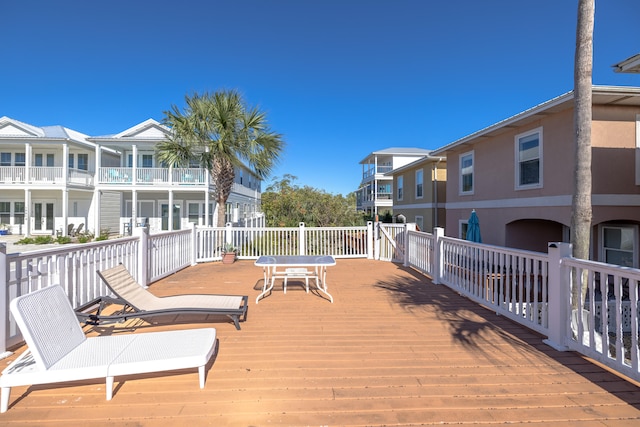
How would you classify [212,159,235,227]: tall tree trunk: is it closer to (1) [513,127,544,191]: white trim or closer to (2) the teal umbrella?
(2) the teal umbrella

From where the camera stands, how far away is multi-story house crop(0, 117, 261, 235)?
18188 mm

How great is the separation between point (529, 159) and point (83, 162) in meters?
26.2

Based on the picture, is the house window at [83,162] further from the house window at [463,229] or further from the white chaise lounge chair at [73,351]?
the house window at [463,229]

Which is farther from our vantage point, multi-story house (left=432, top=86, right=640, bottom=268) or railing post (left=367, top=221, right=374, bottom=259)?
railing post (left=367, top=221, right=374, bottom=259)

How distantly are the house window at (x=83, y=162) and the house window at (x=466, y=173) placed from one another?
2423 centimetres

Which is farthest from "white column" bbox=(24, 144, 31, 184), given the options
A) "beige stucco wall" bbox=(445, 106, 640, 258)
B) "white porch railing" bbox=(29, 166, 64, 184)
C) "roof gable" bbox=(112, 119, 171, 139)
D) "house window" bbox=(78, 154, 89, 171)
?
"beige stucco wall" bbox=(445, 106, 640, 258)

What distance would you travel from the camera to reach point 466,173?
11.7 meters

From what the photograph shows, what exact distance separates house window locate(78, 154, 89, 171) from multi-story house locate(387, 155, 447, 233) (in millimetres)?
21787

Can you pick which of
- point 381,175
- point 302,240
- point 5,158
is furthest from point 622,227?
point 5,158

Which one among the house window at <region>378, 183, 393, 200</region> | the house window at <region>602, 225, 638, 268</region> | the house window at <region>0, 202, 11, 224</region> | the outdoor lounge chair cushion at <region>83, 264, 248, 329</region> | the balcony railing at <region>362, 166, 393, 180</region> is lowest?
the outdoor lounge chair cushion at <region>83, 264, 248, 329</region>

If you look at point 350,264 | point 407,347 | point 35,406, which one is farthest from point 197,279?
point 407,347

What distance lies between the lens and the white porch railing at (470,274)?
9.62 ft

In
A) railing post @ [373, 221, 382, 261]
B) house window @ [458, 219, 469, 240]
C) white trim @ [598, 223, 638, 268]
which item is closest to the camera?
white trim @ [598, 223, 638, 268]

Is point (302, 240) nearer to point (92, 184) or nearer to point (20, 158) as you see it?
point (92, 184)
